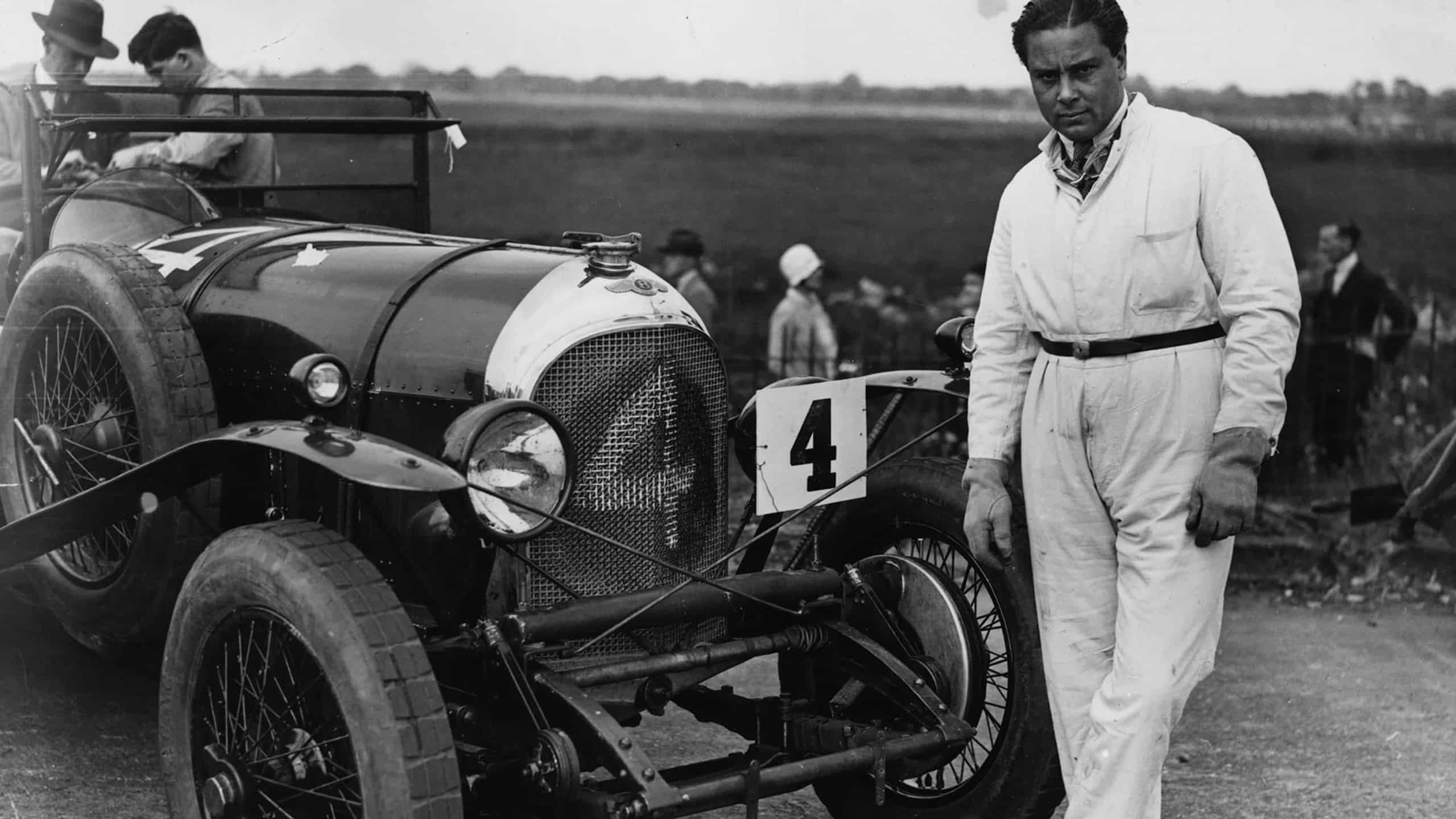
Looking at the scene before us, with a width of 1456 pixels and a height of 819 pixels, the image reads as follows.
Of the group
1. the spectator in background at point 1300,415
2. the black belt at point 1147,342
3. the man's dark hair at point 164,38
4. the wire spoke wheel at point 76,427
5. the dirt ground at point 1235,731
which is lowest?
the dirt ground at point 1235,731

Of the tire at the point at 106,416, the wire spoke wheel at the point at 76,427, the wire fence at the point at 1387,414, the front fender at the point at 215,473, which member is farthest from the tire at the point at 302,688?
the wire fence at the point at 1387,414

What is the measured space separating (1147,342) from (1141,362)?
0.04 metres

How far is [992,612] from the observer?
3.63 metres

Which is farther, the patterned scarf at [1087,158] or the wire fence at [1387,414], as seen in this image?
the wire fence at [1387,414]

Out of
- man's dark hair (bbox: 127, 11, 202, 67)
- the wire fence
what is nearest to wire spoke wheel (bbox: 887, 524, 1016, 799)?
the wire fence

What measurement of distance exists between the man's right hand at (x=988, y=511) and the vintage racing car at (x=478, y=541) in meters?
0.38

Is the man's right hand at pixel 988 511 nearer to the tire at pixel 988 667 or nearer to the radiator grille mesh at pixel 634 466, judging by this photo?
the tire at pixel 988 667

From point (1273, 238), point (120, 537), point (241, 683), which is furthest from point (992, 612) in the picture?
point (120, 537)

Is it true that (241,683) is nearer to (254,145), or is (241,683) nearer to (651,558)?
(651,558)

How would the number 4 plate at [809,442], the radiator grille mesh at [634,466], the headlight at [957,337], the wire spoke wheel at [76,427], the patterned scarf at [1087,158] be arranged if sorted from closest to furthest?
the patterned scarf at [1087,158], the radiator grille mesh at [634,466], the number 4 plate at [809,442], the headlight at [957,337], the wire spoke wheel at [76,427]

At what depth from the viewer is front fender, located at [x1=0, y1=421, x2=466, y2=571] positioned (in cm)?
280

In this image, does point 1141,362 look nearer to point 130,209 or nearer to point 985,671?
point 985,671

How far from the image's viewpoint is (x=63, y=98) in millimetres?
5598

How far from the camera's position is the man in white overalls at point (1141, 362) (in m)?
2.78
